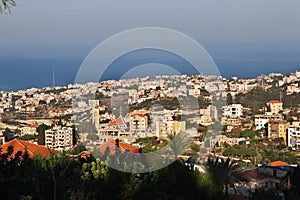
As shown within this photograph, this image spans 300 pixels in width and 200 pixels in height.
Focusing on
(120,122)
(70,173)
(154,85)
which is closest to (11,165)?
(70,173)

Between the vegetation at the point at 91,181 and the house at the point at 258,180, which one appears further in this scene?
the house at the point at 258,180

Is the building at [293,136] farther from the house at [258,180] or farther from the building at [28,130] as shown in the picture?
the house at [258,180]

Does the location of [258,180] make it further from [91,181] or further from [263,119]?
[263,119]

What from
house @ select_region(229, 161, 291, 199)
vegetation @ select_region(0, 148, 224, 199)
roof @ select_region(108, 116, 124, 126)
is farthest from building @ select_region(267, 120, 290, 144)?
vegetation @ select_region(0, 148, 224, 199)

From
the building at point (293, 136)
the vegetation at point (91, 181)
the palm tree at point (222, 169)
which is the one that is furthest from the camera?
the building at point (293, 136)

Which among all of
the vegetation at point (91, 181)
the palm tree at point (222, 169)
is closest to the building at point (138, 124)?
the palm tree at point (222, 169)

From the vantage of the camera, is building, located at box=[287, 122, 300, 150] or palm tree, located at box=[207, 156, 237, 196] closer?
palm tree, located at box=[207, 156, 237, 196]

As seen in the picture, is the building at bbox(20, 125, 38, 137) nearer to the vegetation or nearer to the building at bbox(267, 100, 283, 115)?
the building at bbox(267, 100, 283, 115)

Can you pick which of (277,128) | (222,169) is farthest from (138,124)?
(277,128)
